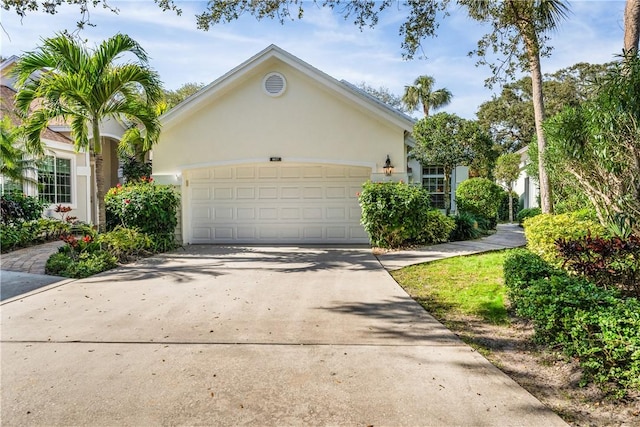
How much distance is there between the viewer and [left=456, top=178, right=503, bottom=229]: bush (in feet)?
52.3

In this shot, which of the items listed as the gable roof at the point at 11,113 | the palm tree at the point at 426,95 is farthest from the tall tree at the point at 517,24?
the palm tree at the point at 426,95

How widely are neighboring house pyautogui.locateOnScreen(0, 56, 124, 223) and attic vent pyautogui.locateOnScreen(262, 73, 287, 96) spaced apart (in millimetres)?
6600

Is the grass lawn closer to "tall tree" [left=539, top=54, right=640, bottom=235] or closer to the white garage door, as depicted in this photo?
"tall tree" [left=539, top=54, right=640, bottom=235]

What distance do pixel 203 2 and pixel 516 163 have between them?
1988 cm

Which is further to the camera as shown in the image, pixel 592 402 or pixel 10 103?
pixel 10 103

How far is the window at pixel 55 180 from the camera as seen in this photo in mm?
13723

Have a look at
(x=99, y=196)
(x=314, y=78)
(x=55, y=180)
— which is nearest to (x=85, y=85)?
(x=99, y=196)

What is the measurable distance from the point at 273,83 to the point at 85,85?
5061 millimetres

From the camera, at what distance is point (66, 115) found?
949cm

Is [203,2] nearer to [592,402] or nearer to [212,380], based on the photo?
[212,380]

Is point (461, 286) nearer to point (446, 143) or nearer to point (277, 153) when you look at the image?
point (277, 153)

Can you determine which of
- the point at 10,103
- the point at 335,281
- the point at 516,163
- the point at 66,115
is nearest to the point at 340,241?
the point at 335,281

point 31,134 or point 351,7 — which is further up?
point 351,7

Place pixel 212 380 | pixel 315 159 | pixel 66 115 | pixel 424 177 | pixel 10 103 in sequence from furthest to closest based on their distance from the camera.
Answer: pixel 424 177
pixel 10 103
pixel 315 159
pixel 66 115
pixel 212 380
